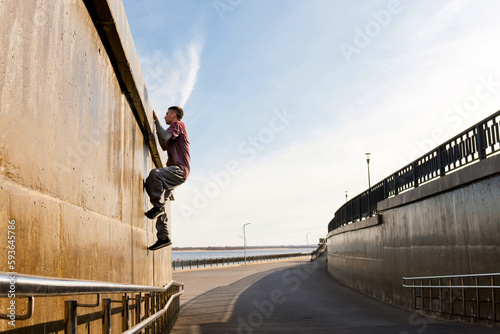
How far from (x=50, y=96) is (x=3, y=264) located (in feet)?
3.55

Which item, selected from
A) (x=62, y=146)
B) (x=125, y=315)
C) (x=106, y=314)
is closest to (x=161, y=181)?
(x=125, y=315)

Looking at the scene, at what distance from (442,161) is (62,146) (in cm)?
1035

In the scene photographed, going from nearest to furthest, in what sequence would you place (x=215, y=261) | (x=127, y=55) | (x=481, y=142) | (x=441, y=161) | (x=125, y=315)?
1. (x=125, y=315)
2. (x=127, y=55)
3. (x=481, y=142)
4. (x=441, y=161)
5. (x=215, y=261)

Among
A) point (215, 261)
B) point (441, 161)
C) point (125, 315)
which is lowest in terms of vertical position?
point (215, 261)

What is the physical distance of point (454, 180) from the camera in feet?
35.0

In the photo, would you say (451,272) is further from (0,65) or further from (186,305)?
(0,65)

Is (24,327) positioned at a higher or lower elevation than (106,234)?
lower

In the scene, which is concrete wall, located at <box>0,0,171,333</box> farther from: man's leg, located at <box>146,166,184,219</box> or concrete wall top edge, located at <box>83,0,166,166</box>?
man's leg, located at <box>146,166,184,219</box>

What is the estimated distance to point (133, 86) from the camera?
18.2 ft

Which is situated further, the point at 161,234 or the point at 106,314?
the point at 161,234

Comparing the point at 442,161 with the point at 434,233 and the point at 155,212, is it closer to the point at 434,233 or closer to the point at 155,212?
the point at 434,233

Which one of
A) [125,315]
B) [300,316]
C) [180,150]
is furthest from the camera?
[300,316]

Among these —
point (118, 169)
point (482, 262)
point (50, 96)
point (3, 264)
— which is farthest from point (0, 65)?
point (482, 262)

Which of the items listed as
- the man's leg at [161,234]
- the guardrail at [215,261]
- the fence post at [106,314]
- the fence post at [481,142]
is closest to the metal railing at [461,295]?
the fence post at [481,142]
